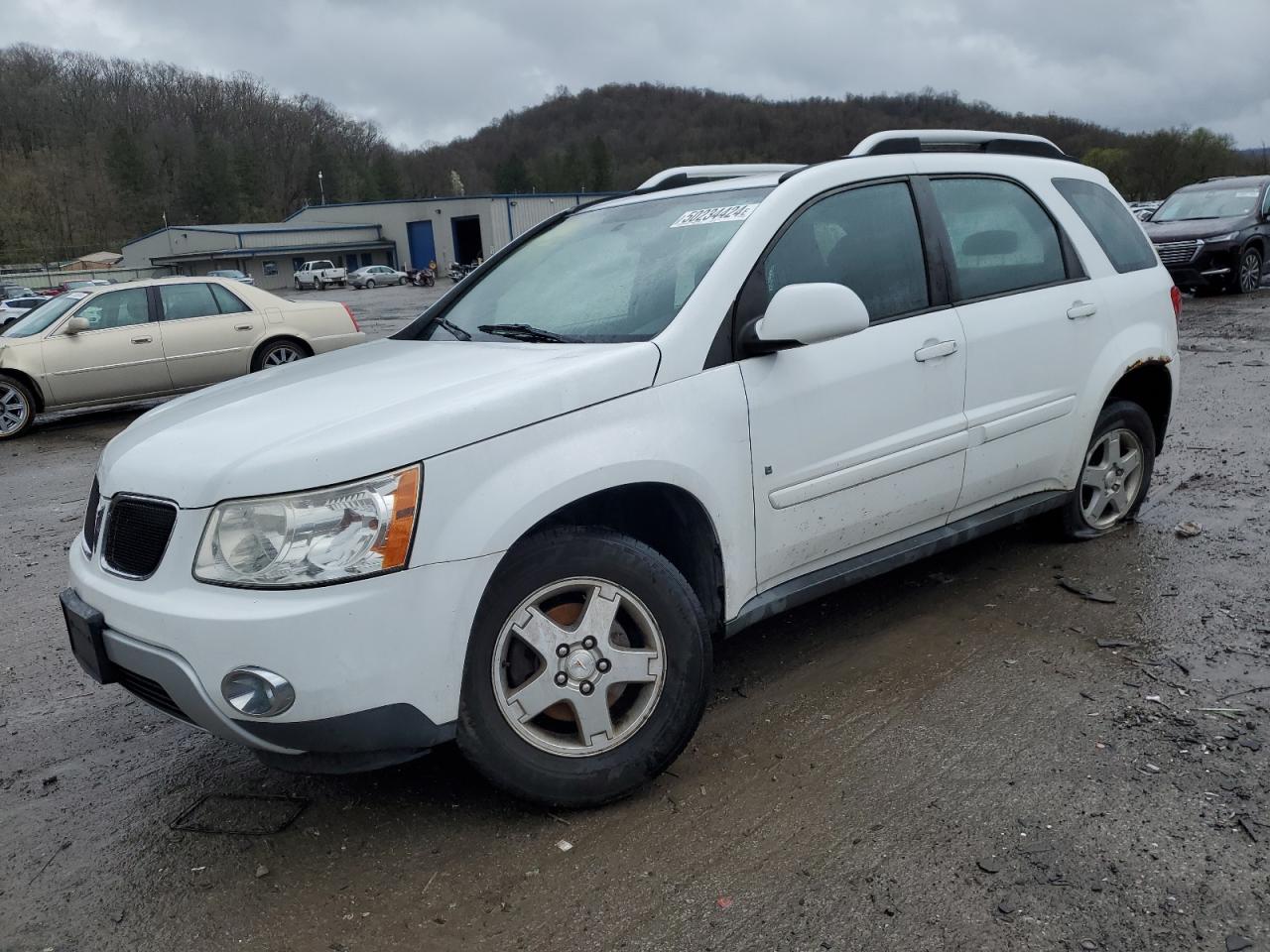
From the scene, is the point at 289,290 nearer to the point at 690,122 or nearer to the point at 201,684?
the point at 201,684

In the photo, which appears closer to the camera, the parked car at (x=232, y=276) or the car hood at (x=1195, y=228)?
the parked car at (x=232, y=276)

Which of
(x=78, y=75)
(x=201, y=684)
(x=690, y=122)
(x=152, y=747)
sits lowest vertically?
(x=152, y=747)

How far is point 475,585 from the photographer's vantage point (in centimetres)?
256

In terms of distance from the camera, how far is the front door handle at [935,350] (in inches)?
143

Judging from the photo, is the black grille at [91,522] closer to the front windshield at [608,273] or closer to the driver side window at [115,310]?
the front windshield at [608,273]

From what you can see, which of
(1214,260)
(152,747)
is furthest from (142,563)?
(1214,260)

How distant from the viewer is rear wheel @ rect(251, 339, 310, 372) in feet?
39.5

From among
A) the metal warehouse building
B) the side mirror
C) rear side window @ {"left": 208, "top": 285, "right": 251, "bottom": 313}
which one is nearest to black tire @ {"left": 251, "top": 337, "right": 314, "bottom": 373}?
rear side window @ {"left": 208, "top": 285, "right": 251, "bottom": 313}

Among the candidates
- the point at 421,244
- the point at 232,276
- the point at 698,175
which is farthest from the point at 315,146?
the point at 698,175

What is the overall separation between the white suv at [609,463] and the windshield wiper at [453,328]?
1.9 inches

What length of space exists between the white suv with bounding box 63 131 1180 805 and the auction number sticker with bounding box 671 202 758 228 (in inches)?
0.6

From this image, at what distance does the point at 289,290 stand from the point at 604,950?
222 ft

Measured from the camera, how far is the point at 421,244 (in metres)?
76.0

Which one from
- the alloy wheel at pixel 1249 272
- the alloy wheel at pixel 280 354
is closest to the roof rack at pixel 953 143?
the alloy wheel at pixel 280 354
